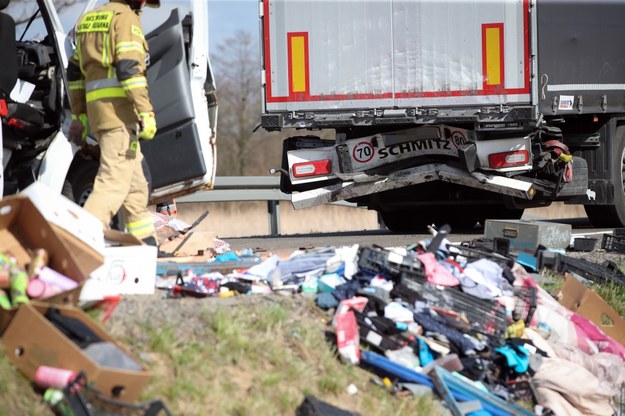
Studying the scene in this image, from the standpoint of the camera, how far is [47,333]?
4199 mm

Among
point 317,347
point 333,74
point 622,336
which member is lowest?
point 622,336

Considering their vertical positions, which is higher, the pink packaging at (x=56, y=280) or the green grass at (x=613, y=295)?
the pink packaging at (x=56, y=280)

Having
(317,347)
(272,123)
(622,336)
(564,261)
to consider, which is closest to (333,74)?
(272,123)

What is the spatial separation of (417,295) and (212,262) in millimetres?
1540

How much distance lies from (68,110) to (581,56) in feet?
20.4

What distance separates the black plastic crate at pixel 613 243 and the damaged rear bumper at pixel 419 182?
1.96 meters

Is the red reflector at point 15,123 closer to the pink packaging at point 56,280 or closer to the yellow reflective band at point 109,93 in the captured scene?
the yellow reflective band at point 109,93

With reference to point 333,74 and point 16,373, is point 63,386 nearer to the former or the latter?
point 16,373

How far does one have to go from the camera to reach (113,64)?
6590 mm

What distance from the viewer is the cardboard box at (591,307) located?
6695 millimetres

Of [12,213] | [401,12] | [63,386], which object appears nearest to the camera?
[63,386]

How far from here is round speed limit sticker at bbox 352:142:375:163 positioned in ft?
37.6

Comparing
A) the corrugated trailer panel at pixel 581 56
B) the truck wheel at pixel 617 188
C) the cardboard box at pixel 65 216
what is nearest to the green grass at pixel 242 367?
the cardboard box at pixel 65 216

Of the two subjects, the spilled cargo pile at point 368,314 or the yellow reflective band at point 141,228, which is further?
the yellow reflective band at point 141,228
